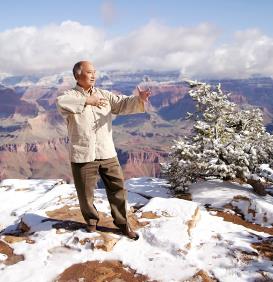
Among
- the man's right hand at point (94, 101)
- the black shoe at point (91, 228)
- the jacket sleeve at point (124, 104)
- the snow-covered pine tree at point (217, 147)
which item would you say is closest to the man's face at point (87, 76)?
the man's right hand at point (94, 101)

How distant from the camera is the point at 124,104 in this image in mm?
9109

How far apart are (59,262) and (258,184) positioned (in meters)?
8.73

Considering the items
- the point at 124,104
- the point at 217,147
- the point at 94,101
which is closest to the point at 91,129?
the point at 94,101

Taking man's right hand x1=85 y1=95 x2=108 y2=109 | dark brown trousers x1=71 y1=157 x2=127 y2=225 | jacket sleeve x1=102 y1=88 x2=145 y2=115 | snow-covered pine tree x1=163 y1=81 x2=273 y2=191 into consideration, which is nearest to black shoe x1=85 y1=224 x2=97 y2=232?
dark brown trousers x1=71 y1=157 x2=127 y2=225

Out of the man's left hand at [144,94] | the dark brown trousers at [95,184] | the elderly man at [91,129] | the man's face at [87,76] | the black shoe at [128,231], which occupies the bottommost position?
the black shoe at [128,231]

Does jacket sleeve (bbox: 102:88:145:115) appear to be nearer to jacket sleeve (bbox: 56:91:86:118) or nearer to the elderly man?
the elderly man

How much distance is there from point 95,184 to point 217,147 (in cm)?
741

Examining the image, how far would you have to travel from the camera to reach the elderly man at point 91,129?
8508 mm

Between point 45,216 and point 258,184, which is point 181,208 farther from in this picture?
point 258,184

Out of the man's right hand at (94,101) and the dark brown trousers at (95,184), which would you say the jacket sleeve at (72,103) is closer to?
the man's right hand at (94,101)

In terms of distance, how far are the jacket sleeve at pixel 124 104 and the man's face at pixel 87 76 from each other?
1.78 ft

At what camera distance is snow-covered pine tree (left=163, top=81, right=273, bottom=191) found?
49.5 ft

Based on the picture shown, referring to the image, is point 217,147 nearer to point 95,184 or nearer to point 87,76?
point 95,184

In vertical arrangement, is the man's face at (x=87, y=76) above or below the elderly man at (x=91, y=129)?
above
